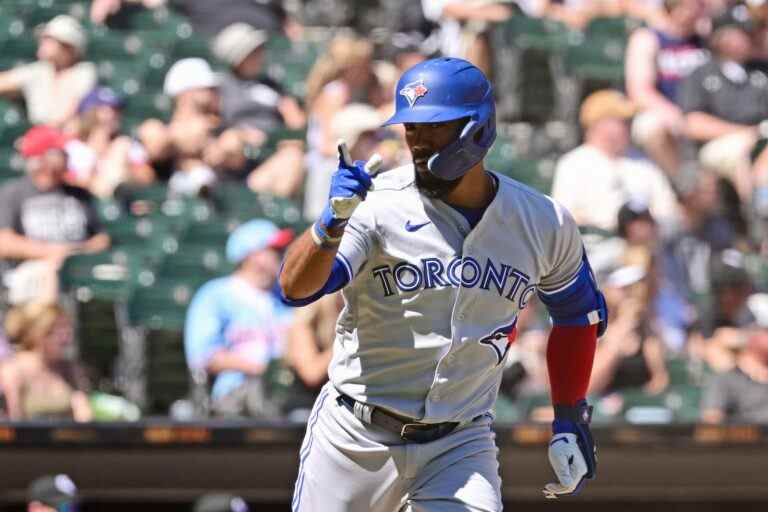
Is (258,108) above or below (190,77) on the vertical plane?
below

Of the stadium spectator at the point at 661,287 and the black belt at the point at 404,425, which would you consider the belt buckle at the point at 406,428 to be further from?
the stadium spectator at the point at 661,287

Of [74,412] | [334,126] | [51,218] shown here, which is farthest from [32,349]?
[334,126]

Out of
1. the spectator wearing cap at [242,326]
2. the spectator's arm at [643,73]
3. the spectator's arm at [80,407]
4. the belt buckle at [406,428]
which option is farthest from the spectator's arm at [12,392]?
the spectator's arm at [643,73]

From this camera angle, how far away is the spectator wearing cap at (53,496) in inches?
201

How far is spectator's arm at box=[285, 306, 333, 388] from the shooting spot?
604 cm

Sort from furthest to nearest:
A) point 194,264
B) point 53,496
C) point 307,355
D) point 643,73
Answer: point 643,73 < point 194,264 < point 307,355 < point 53,496

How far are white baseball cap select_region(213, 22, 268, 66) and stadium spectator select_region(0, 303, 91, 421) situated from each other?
2448 millimetres

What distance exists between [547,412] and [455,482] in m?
2.86

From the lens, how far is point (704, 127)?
805 centimetres

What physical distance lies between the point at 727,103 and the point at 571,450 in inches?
199

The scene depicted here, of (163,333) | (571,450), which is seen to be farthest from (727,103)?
(571,450)

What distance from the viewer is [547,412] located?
6152 millimetres

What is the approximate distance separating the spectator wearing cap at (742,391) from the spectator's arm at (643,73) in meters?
1.99

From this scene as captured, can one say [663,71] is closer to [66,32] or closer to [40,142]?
[66,32]
